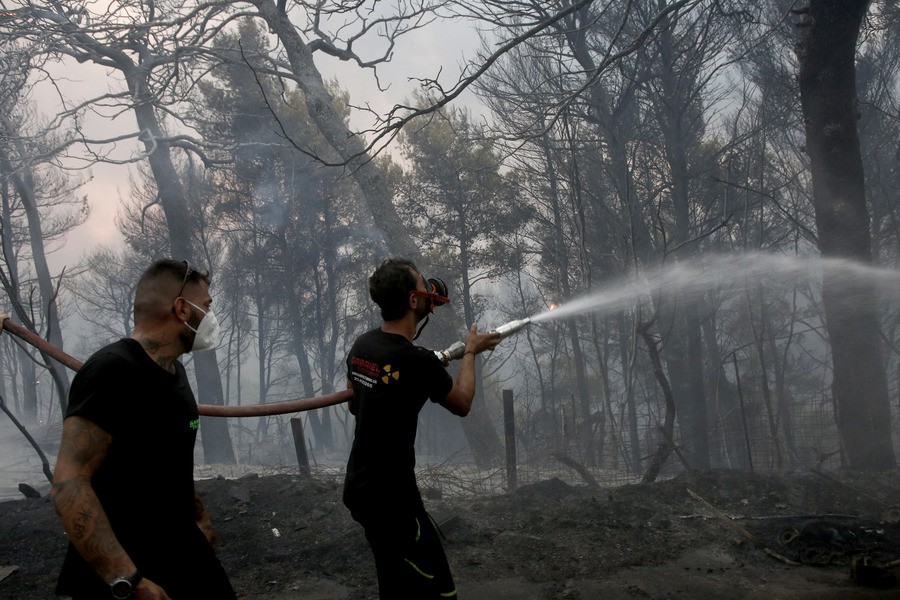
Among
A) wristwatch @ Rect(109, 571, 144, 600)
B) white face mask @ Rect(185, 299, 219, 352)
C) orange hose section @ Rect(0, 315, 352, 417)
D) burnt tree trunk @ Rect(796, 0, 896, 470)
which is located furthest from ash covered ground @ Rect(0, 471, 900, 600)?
wristwatch @ Rect(109, 571, 144, 600)

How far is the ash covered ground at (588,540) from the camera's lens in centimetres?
484

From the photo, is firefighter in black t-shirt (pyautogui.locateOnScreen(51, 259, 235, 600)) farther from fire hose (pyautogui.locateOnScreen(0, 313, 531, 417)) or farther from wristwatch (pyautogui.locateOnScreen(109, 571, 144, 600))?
fire hose (pyautogui.locateOnScreen(0, 313, 531, 417))

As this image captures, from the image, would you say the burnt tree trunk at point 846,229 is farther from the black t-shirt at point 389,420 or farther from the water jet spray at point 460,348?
the black t-shirt at point 389,420

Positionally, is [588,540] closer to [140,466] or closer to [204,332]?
[204,332]

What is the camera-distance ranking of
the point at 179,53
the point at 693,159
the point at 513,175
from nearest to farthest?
the point at 179,53
the point at 693,159
the point at 513,175

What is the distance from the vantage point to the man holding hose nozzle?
307 cm

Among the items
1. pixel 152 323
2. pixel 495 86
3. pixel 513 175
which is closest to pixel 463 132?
pixel 513 175

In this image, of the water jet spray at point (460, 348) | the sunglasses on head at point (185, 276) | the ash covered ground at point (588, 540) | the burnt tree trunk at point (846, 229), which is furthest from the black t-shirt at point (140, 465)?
the burnt tree trunk at point (846, 229)

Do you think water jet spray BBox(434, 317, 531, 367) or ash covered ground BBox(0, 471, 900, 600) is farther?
ash covered ground BBox(0, 471, 900, 600)

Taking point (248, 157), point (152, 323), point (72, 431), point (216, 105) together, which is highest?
point (216, 105)

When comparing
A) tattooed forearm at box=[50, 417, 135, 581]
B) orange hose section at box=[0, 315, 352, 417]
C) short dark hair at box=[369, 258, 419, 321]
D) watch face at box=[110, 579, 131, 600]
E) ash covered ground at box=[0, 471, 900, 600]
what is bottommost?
ash covered ground at box=[0, 471, 900, 600]

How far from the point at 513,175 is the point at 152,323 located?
18904 mm

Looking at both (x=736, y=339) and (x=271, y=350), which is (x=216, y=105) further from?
(x=736, y=339)

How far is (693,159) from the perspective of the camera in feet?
56.8
